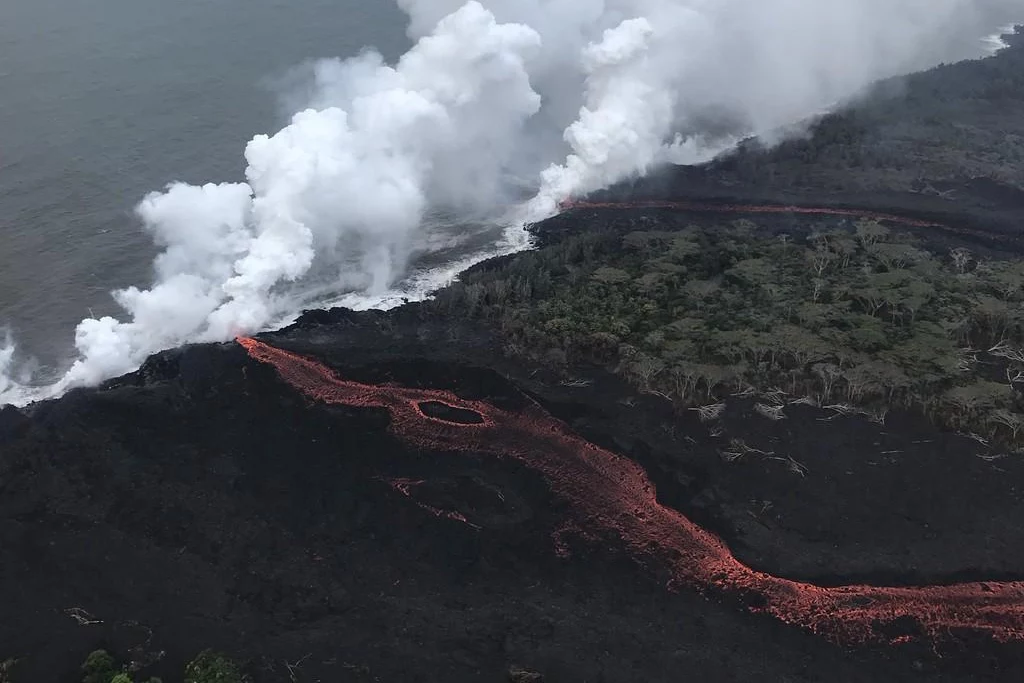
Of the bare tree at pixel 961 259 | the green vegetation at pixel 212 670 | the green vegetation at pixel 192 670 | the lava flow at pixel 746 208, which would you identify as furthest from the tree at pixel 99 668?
the bare tree at pixel 961 259

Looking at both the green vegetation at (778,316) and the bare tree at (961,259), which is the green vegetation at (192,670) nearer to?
the green vegetation at (778,316)

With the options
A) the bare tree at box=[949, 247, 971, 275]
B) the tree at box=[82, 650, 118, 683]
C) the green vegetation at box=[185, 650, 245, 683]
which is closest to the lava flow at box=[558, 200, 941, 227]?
the bare tree at box=[949, 247, 971, 275]

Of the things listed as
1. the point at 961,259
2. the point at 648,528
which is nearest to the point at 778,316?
the point at 961,259

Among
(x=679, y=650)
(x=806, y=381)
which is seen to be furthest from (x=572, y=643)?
(x=806, y=381)

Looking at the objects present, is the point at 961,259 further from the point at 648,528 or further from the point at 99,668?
the point at 99,668

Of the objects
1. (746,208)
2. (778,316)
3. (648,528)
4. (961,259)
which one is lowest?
(648,528)

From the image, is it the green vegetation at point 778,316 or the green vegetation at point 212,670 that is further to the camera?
the green vegetation at point 778,316

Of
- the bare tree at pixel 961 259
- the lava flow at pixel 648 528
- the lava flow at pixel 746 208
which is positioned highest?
the lava flow at pixel 746 208
